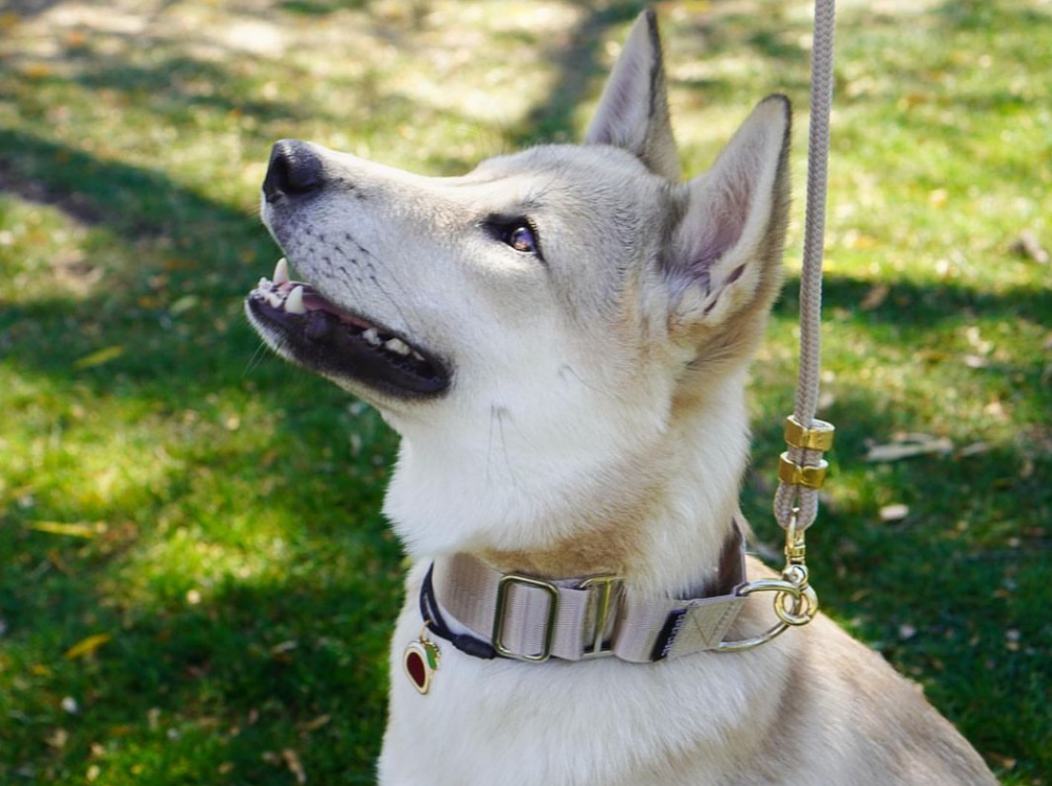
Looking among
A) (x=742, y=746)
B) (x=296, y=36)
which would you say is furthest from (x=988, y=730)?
(x=296, y=36)

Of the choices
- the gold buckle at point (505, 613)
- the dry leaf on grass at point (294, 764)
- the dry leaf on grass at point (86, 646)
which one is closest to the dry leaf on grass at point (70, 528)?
the dry leaf on grass at point (86, 646)

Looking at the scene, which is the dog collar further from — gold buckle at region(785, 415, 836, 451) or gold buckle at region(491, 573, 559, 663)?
gold buckle at region(785, 415, 836, 451)

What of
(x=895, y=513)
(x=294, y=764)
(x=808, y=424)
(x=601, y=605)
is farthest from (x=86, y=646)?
(x=895, y=513)

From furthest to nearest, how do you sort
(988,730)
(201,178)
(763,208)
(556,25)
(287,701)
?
(556,25) < (201,178) < (287,701) < (988,730) < (763,208)

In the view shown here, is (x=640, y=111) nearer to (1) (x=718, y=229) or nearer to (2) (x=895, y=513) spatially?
(1) (x=718, y=229)

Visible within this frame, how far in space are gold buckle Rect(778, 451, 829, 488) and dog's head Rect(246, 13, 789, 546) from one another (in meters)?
0.26

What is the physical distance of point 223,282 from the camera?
6367 millimetres

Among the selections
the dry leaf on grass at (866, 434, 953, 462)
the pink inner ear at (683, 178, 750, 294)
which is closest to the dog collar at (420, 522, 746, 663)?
the pink inner ear at (683, 178, 750, 294)

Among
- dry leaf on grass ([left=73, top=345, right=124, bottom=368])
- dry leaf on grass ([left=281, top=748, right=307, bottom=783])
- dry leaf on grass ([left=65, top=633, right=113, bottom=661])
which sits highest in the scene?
dry leaf on grass ([left=281, top=748, right=307, bottom=783])

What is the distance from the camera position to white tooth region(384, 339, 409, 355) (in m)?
2.51

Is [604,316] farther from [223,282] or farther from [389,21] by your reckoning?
[389,21]

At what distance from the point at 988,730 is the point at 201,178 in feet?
20.2

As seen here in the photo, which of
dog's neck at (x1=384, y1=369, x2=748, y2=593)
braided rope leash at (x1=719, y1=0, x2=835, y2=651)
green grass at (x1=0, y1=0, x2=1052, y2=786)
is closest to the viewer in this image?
braided rope leash at (x1=719, y1=0, x2=835, y2=651)

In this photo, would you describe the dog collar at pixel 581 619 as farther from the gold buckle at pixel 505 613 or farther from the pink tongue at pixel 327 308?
the pink tongue at pixel 327 308
